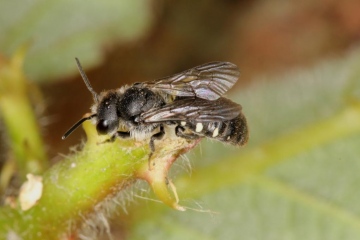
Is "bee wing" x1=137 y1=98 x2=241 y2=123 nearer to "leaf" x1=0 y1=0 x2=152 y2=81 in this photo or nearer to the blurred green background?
the blurred green background

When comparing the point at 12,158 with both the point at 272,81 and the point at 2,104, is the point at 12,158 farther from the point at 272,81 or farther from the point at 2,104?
the point at 272,81

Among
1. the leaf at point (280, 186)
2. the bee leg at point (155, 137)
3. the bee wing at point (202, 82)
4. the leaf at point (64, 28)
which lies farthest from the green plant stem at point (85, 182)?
the leaf at point (64, 28)

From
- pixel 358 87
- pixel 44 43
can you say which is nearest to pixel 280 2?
pixel 358 87

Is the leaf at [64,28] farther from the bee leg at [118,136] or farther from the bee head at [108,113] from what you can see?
the bee leg at [118,136]

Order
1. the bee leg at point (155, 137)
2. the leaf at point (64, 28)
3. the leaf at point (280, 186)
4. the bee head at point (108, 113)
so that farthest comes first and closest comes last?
the leaf at point (64, 28), the leaf at point (280, 186), the bee head at point (108, 113), the bee leg at point (155, 137)

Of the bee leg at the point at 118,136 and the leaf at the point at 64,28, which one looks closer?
the bee leg at the point at 118,136

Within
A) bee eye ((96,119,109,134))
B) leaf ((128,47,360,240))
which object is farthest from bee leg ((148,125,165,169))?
leaf ((128,47,360,240))
